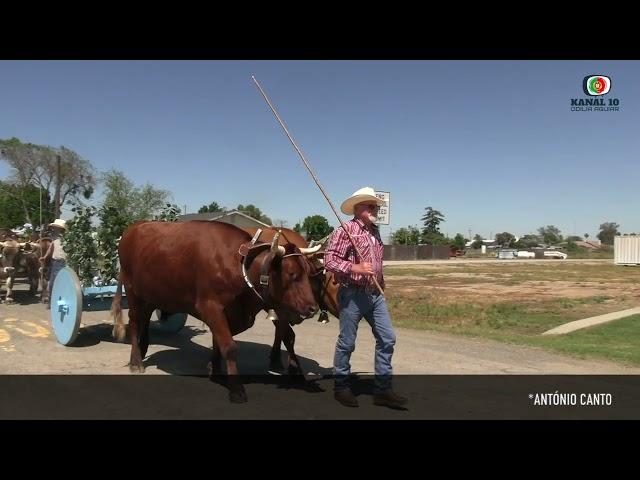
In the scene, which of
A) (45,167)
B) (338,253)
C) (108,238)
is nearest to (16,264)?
(108,238)

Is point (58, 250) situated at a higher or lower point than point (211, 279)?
higher

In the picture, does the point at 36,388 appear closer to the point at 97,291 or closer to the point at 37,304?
the point at 97,291

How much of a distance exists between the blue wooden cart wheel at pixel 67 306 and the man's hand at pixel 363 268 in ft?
15.0

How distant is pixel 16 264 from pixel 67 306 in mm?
6856

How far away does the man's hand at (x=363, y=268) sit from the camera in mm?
4398

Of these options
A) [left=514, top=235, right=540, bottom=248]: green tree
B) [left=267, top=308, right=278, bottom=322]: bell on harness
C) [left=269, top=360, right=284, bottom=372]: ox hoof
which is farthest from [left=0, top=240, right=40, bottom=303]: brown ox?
[left=514, top=235, right=540, bottom=248]: green tree

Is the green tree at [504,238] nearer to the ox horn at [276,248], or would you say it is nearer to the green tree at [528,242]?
Answer: the green tree at [528,242]

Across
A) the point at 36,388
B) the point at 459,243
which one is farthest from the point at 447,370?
the point at 459,243

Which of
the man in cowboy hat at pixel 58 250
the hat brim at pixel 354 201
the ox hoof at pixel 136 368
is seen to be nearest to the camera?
the hat brim at pixel 354 201

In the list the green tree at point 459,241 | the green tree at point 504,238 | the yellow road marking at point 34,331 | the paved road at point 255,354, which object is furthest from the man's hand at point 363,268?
the green tree at point 504,238

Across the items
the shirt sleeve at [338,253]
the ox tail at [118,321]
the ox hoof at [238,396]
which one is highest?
the shirt sleeve at [338,253]

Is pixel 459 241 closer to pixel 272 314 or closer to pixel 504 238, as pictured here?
pixel 504 238

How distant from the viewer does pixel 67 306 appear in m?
7.36

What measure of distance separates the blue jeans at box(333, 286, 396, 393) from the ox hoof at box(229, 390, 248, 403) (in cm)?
94
